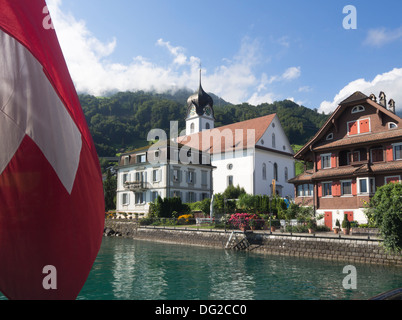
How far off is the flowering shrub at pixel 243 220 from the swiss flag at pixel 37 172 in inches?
1089

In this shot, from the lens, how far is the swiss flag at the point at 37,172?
272 centimetres

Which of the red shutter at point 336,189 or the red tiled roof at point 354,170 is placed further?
the red shutter at point 336,189

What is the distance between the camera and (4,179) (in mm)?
2740

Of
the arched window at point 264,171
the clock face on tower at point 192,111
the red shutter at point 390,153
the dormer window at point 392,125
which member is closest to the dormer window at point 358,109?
the dormer window at point 392,125

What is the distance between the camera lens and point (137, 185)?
164ft

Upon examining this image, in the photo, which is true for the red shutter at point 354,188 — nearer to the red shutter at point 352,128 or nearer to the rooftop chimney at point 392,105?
the red shutter at point 352,128

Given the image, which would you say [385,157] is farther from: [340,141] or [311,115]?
[311,115]

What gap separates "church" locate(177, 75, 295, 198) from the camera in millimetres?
55031

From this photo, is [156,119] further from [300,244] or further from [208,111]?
[300,244]

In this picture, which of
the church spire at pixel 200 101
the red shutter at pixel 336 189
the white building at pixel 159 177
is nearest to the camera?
the red shutter at pixel 336 189

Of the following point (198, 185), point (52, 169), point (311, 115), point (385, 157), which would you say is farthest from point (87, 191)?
point (311, 115)

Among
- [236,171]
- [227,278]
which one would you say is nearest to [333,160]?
[227,278]

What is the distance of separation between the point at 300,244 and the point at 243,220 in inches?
263
